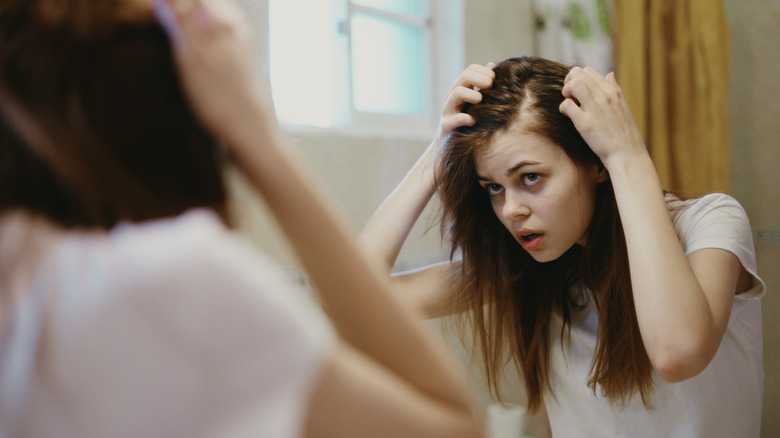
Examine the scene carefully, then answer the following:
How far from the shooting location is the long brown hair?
0.96 metres

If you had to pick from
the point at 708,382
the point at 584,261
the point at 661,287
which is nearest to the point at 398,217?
the point at 584,261

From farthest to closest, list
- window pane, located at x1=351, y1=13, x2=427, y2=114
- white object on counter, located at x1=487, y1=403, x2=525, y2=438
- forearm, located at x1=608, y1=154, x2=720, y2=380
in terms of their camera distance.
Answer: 1. window pane, located at x1=351, y1=13, x2=427, y2=114
2. white object on counter, located at x1=487, y1=403, x2=525, y2=438
3. forearm, located at x1=608, y1=154, x2=720, y2=380

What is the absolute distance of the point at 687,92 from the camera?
1.85 meters

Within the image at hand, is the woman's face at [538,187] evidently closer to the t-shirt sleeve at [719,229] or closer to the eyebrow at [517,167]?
the eyebrow at [517,167]

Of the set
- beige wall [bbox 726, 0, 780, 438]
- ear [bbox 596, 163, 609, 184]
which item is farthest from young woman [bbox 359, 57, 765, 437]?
beige wall [bbox 726, 0, 780, 438]

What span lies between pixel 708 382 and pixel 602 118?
46cm

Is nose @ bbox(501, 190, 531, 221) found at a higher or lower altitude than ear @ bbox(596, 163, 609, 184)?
lower

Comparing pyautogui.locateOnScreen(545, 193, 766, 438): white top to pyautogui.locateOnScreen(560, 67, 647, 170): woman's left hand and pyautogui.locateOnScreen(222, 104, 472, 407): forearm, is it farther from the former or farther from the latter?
pyautogui.locateOnScreen(222, 104, 472, 407): forearm

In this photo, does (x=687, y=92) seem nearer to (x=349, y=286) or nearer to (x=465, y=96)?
(x=465, y=96)

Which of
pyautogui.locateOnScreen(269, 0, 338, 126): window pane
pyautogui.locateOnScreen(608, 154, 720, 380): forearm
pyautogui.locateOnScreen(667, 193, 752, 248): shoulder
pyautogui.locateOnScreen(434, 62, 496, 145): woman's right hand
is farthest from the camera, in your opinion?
pyautogui.locateOnScreen(269, 0, 338, 126): window pane

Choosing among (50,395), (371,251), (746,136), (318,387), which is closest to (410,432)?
(318,387)

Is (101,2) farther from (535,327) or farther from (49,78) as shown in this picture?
(535,327)

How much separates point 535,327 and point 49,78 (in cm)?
93

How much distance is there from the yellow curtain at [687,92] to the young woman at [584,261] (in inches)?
34.4
